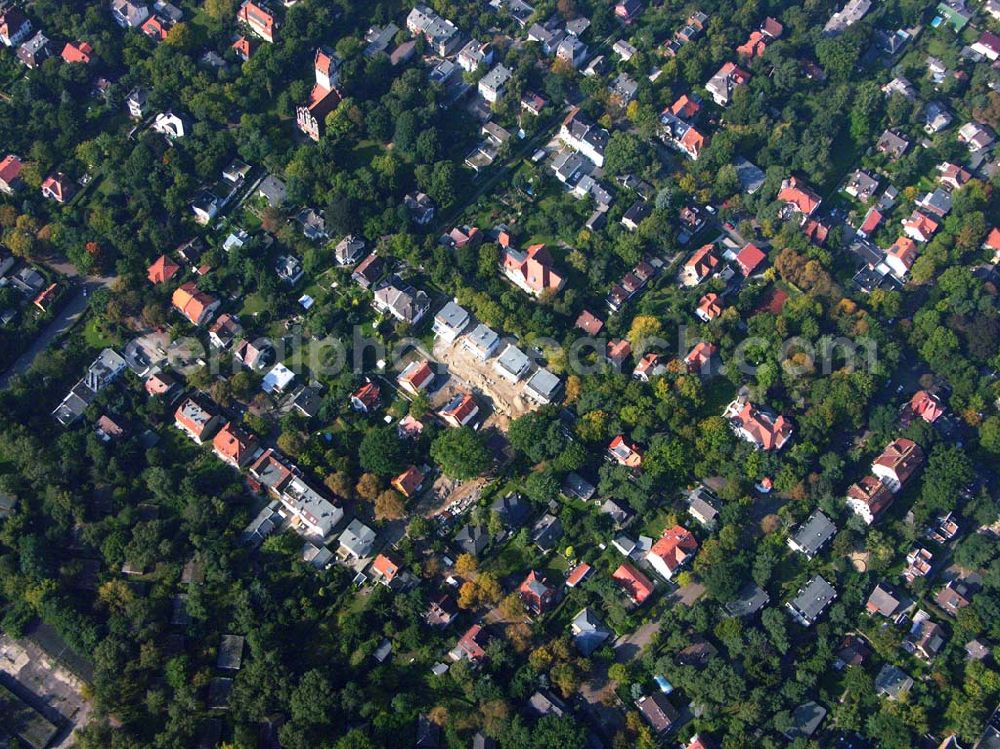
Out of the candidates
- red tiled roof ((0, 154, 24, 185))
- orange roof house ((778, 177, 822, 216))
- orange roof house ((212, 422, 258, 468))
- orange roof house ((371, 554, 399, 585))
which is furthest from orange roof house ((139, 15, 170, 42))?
orange roof house ((778, 177, 822, 216))

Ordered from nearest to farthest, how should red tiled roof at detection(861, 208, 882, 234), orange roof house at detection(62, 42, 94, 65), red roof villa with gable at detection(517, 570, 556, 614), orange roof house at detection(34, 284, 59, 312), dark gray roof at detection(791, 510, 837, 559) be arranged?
red roof villa with gable at detection(517, 570, 556, 614) → dark gray roof at detection(791, 510, 837, 559) → orange roof house at detection(34, 284, 59, 312) → red tiled roof at detection(861, 208, 882, 234) → orange roof house at detection(62, 42, 94, 65)

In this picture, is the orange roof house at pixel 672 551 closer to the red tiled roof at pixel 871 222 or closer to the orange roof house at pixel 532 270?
the orange roof house at pixel 532 270

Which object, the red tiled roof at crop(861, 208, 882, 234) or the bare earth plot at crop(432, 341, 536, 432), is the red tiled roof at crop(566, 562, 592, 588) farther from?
the red tiled roof at crop(861, 208, 882, 234)

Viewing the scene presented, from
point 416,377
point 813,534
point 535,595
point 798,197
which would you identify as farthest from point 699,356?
point 535,595

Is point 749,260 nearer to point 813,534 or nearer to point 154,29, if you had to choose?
point 813,534

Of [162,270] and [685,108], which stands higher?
[685,108]

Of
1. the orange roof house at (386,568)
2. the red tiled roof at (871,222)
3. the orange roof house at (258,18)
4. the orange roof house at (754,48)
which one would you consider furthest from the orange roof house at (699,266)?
the orange roof house at (258,18)

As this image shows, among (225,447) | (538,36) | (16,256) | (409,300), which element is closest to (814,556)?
(409,300)
